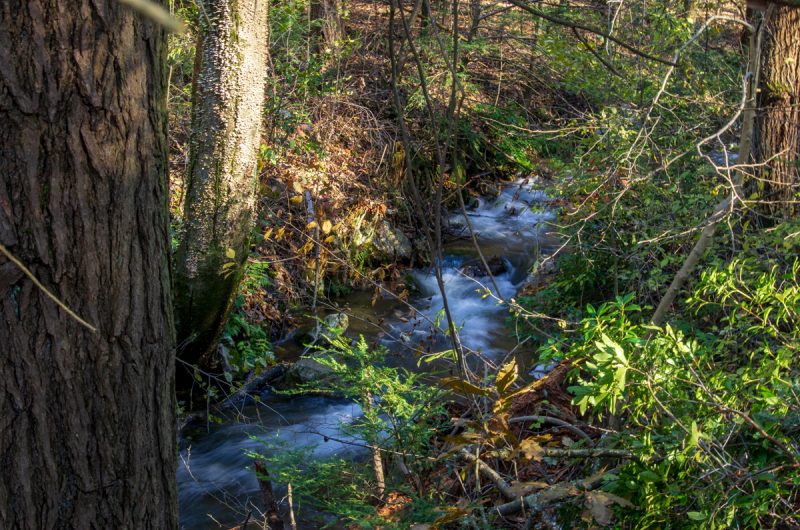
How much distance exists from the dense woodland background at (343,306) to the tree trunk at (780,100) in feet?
0.06

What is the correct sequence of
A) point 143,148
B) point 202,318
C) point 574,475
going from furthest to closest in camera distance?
point 202,318, point 574,475, point 143,148

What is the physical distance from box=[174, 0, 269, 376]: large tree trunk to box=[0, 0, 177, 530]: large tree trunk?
3256mm

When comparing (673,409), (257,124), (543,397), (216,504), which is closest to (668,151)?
(543,397)

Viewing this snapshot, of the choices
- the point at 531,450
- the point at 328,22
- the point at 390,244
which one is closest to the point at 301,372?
the point at 390,244

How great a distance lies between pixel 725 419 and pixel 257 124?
13.1ft

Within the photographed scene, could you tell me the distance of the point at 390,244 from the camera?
30.6 feet

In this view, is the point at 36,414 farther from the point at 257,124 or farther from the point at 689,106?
the point at 689,106

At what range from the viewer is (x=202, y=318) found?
5609 millimetres

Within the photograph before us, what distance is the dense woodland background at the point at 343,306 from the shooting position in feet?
5.88

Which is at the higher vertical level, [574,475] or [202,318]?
[574,475]

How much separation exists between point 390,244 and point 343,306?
1.34 meters

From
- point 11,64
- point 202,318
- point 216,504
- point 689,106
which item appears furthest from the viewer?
point 689,106

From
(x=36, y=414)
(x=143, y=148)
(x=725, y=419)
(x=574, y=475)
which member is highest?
(x=143, y=148)

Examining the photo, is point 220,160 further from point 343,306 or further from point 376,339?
point 343,306
